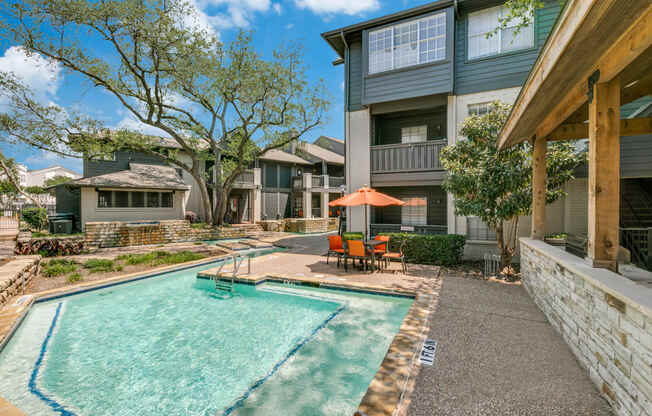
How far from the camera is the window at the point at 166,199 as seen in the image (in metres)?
19.6

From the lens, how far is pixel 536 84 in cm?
380

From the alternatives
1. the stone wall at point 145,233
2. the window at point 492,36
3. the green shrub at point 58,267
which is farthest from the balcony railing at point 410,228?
the stone wall at point 145,233

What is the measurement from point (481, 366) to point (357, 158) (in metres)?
9.57

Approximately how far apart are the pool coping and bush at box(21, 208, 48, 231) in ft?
47.1

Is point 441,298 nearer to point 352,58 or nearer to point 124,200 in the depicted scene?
point 352,58

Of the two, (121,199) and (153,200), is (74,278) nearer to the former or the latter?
(121,199)

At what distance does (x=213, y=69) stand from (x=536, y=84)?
15976 millimetres

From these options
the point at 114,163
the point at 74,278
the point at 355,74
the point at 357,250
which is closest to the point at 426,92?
the point at 355,74

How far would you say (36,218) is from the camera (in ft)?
57.3

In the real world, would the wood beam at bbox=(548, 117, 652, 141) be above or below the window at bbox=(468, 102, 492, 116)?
below

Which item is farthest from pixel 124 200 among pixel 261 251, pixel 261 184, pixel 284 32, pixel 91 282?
pixel 284 32

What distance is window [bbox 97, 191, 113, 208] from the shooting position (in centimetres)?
1725

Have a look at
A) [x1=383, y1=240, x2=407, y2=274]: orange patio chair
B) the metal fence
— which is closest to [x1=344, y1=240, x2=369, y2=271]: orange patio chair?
[x1=383, y1=240, x2=407, y2=274]: orange patio chair

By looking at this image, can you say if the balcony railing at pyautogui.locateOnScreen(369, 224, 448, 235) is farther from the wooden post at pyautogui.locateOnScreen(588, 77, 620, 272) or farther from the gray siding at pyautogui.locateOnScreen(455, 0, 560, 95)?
the wooden post at pyautogui.locateOnScreen(588, 77, 620, 272)
